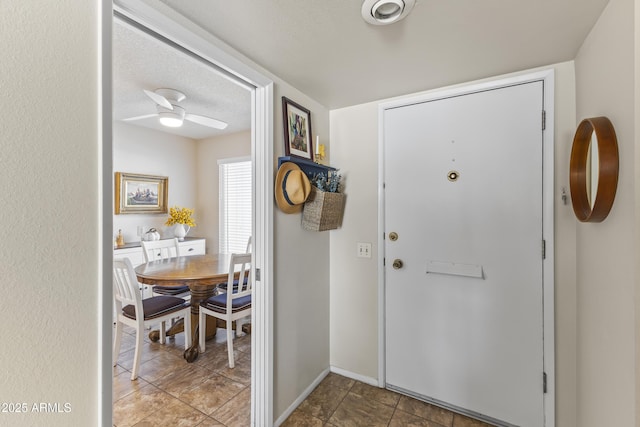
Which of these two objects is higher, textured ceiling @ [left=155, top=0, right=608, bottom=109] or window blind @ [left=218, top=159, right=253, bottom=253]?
textured ceiling @ [left=155, top=0, right=608, bottom=109]

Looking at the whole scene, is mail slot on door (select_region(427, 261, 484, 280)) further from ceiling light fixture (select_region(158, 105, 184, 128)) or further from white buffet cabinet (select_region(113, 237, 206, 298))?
white buffet cabinet (select_region(113, 237, 206, 298))

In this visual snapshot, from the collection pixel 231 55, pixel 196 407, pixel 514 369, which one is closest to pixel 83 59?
pixel 231 55

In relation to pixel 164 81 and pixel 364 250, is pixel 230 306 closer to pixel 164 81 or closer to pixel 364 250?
pixel 364 250

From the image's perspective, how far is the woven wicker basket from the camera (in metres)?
1.83

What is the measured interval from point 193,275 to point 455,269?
2.03 metres

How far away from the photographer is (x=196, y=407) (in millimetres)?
1886

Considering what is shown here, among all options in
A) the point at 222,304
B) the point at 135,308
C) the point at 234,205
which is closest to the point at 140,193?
the point at 234,205

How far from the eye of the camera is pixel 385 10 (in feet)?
3.78

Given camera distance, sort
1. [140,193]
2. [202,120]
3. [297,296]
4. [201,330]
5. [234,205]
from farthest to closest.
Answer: [234,205]
[140,193]
[202,120]
[201,330]
[297,296]

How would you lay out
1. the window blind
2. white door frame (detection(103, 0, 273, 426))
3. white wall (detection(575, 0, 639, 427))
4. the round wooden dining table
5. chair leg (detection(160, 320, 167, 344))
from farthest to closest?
the window blind → chair leg (detection(160, 320, 167, 344)) → the round wooden dining table → white door frame (detection(103, 0, 273, 426)) → white wall (detection(575, 0, 639, 427))

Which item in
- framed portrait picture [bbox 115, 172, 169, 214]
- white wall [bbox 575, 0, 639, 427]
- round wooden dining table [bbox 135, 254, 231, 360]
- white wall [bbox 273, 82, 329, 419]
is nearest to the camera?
white wall [bbox 575, 0, 639, 427]

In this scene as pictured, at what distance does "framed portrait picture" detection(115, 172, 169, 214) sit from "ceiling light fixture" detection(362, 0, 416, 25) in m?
3.46

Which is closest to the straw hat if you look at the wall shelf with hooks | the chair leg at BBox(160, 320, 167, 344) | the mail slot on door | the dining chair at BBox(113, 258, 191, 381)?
the wall shelf with hooks

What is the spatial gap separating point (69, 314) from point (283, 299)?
1.09 metres
